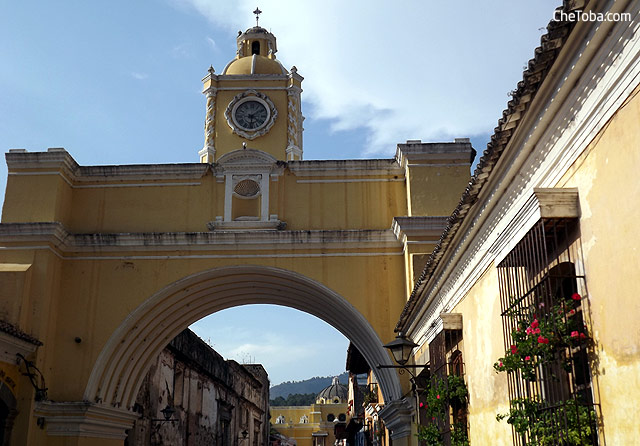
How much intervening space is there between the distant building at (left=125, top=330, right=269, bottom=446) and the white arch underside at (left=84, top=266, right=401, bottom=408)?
2.25 meters

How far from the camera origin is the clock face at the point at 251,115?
1625 cm

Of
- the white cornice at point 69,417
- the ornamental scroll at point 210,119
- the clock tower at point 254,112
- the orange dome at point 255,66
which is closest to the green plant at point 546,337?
the white cornice at point 69,417

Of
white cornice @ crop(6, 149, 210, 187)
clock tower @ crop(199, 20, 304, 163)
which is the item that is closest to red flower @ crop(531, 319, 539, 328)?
white cornice @ crop(6, 149, 210, 187)

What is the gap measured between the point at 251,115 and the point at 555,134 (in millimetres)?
12060

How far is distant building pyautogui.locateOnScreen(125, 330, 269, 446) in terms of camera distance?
1777 centimetres

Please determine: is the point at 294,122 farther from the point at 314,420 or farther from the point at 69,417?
the point at 314,420

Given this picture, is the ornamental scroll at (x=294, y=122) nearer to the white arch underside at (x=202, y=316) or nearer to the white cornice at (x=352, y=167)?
the white cornice at (x=352, y=167)

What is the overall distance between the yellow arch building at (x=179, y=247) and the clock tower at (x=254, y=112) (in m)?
1.63

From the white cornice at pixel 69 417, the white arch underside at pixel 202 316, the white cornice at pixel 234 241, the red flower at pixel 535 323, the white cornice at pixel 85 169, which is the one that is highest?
the white cornice at pixel 85 169

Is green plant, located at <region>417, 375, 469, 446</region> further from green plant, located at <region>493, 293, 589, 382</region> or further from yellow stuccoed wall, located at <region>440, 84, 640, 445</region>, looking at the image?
yellow stuccoed wall, located at <region>440, 84, 640, 445</region>

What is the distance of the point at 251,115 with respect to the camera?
16.4 m

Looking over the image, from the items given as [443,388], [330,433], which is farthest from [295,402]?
[443,388]

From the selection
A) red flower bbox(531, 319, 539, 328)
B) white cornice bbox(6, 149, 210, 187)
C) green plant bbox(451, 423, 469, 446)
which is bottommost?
green plant bbox(451, 423, 469, 446)

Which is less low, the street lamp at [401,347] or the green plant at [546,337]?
the street lamp at [401,347]
